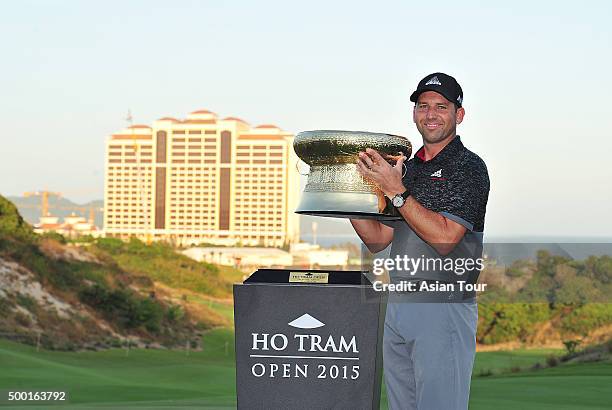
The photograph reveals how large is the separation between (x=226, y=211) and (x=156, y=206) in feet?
30.2

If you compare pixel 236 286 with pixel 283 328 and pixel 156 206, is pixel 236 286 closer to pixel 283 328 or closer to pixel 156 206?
pixel 283 328

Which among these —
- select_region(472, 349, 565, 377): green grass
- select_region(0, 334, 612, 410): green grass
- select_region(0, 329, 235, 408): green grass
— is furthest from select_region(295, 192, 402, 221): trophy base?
select_region(472, 349, 565, 377): green grass

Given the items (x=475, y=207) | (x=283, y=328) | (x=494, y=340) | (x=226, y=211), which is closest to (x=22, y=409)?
(x=283, y=328)

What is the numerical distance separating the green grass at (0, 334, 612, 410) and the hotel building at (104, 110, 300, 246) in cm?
9675

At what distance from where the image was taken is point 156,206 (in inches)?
4808

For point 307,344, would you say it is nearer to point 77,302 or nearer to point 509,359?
point 509,359

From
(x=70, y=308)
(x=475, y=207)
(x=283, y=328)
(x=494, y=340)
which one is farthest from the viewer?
(x=70, y=308)

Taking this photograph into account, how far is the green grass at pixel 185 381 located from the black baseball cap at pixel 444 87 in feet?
17.0

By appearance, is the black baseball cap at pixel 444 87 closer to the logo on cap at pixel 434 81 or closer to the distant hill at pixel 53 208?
the logo on cap at pixel 434 81

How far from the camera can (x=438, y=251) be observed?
9.59ft

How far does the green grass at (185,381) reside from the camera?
8.71 meters

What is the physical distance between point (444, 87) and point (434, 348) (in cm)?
80

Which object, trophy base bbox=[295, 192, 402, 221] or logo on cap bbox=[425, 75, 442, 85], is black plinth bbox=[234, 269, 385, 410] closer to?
trophy base bbox=[295, 192, 402, 221]

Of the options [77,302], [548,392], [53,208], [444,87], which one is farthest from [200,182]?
[444,87]
